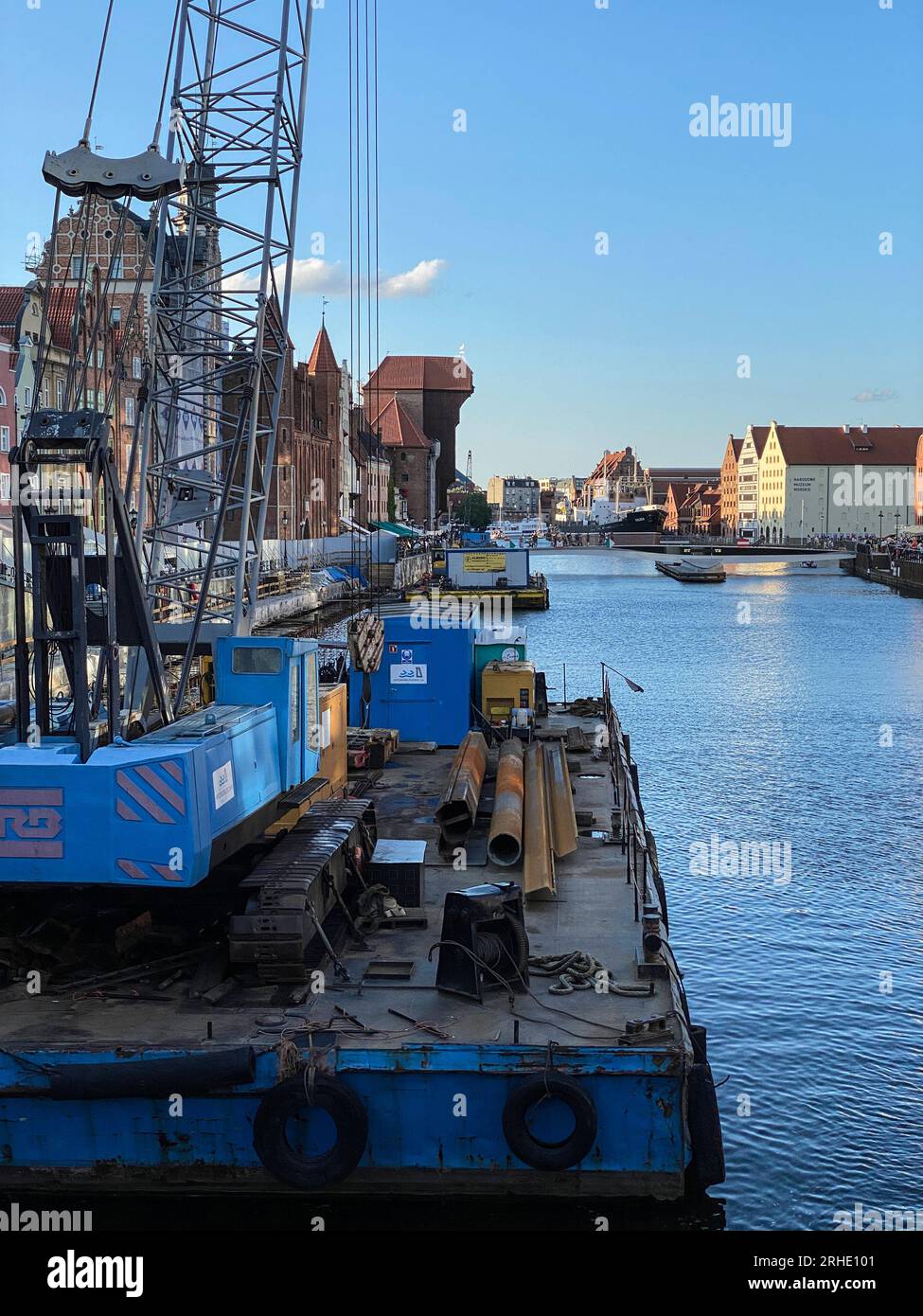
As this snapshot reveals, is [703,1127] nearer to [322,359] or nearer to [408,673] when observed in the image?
[408,673]

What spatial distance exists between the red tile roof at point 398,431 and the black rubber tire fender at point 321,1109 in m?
169

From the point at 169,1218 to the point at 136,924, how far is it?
2864mm

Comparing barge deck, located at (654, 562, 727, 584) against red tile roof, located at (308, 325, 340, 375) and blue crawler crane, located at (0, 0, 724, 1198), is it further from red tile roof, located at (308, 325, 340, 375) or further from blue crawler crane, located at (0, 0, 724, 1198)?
blue crawler crane, located at (0, 0, 724, 1198)

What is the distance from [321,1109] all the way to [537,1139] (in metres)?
1.89

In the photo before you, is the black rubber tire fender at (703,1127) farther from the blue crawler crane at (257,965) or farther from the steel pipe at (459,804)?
the steel pipe at (459,804)

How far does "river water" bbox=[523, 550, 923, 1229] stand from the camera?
1509cm

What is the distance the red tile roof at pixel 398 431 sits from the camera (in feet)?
587

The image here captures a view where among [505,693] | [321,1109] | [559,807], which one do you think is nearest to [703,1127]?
[321,1109]

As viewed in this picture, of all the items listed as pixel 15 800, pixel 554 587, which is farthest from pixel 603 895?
pixel 554 587

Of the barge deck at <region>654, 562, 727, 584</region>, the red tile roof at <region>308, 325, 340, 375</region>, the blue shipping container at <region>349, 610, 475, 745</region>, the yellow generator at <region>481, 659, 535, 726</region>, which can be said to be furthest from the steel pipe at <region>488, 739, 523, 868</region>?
the barge deck at <region>654, 562, 727, 584</region>

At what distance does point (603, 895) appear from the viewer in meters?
16.2

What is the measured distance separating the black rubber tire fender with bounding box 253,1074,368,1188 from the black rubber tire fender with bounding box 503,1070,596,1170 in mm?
1299

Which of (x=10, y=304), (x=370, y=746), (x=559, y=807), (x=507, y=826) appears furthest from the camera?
(x=10, y=304)

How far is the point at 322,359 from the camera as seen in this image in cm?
12050
